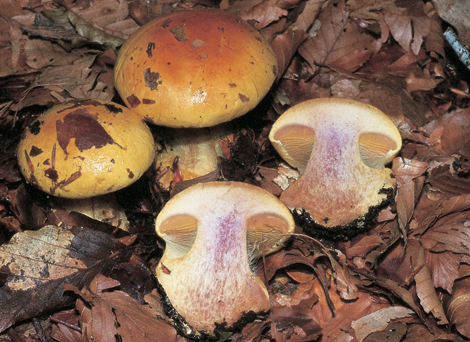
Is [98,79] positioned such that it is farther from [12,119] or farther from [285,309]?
[285,309]

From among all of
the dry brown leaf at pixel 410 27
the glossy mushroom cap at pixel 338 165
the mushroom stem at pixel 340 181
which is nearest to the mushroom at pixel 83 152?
the glossy mushroom cap at pixel 338 165

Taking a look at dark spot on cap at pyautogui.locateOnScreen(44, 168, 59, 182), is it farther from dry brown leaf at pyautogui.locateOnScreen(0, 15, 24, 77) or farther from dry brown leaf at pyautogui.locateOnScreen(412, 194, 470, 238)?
dry brown leaf at pyautogui.locateOnScreen(412, 194, 470, 238)

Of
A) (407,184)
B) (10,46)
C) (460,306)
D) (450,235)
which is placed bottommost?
(460,306)

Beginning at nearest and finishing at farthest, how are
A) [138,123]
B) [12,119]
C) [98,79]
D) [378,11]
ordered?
[138,123] < [12,119] < [98,79] < [378,11]

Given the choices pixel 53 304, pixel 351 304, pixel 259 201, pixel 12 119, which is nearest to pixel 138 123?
pixel 259 201

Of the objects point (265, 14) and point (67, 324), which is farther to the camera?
point (265, 14)

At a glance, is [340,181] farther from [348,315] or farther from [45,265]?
[45,265]

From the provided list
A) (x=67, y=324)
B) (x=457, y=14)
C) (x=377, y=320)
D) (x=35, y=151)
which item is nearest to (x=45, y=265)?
(x=67, y=324)

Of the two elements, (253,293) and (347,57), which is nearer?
(253,293)
